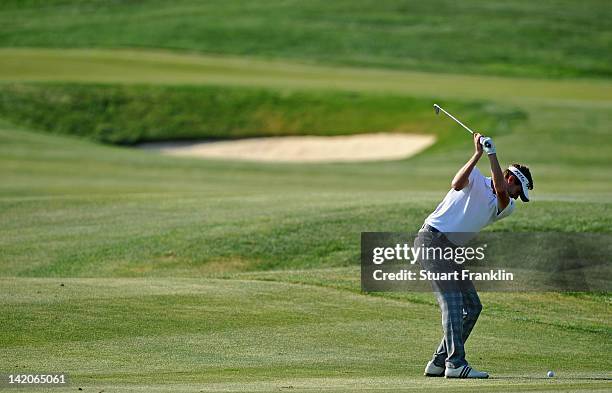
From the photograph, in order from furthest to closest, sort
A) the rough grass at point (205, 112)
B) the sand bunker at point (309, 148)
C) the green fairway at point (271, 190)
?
the rough grass at point (205, 112) → the sand bunker at point (309, 148) → the green fairway at point (271, 190)

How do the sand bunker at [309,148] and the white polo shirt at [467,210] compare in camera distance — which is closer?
the white polo shirt at [467,210]

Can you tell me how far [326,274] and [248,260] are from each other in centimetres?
244

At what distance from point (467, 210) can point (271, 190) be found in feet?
58.3

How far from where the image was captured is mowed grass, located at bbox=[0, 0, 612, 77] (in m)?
66.7

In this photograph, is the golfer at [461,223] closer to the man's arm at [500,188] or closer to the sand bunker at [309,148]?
the man's arm at [500,188]

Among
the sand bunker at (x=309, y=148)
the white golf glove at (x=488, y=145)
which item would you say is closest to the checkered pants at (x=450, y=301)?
the white golf glove at (x=488, y=145)

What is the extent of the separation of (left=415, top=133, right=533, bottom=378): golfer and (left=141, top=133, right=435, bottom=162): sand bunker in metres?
29.4

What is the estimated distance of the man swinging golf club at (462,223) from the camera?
10.6 m

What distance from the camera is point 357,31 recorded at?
72.8 metres

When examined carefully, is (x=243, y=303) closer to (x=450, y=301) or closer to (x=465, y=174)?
(x=450, y=301)

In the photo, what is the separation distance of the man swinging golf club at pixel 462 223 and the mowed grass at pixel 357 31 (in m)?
52.5

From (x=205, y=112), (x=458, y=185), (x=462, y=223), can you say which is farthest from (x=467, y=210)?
(x=205, y=112)

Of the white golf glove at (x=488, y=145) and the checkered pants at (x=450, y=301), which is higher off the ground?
the white golf glove at (x=488, y=145)

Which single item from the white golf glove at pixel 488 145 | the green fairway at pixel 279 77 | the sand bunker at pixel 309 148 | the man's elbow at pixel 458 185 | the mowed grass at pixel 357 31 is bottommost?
the man's elbow at pixel 458 185
